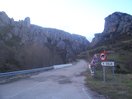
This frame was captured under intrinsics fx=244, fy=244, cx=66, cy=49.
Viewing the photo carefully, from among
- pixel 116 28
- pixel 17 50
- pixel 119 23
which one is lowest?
pixel 17 50

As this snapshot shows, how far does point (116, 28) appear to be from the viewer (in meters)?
131

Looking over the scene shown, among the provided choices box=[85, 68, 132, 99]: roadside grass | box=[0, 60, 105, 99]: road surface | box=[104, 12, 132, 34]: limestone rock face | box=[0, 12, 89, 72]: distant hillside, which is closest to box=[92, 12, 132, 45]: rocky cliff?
box=[104, 12, 132, 34]: limestone rock face

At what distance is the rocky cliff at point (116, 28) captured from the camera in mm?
118750

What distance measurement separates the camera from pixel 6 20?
212 feet

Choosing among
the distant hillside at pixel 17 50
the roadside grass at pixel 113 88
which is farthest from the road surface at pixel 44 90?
the distant hillside at pixel 17 50

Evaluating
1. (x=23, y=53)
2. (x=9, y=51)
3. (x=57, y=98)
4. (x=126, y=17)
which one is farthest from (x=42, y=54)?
(x=126, y=17)

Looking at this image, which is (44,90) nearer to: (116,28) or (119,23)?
(116,28)

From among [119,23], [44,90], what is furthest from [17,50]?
[119,23]

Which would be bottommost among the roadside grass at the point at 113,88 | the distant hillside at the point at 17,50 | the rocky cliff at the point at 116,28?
the roadside grass at the point at 113,88

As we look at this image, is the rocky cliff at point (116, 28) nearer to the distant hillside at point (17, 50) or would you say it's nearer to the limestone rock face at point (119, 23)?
the limestone rock face at point (119, 23)

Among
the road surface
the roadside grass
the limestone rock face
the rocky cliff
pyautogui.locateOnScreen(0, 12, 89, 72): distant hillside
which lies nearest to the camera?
the road surface

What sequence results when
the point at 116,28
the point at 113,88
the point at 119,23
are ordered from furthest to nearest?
the point at 119,23 → the point at 116,28 → the point at 113,88

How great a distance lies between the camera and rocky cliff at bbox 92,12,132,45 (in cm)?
11875

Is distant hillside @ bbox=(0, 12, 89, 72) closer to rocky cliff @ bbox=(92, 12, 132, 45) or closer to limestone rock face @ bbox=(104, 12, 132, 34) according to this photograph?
rocky cliff @ bbox=(92, 12, 132, 45)
